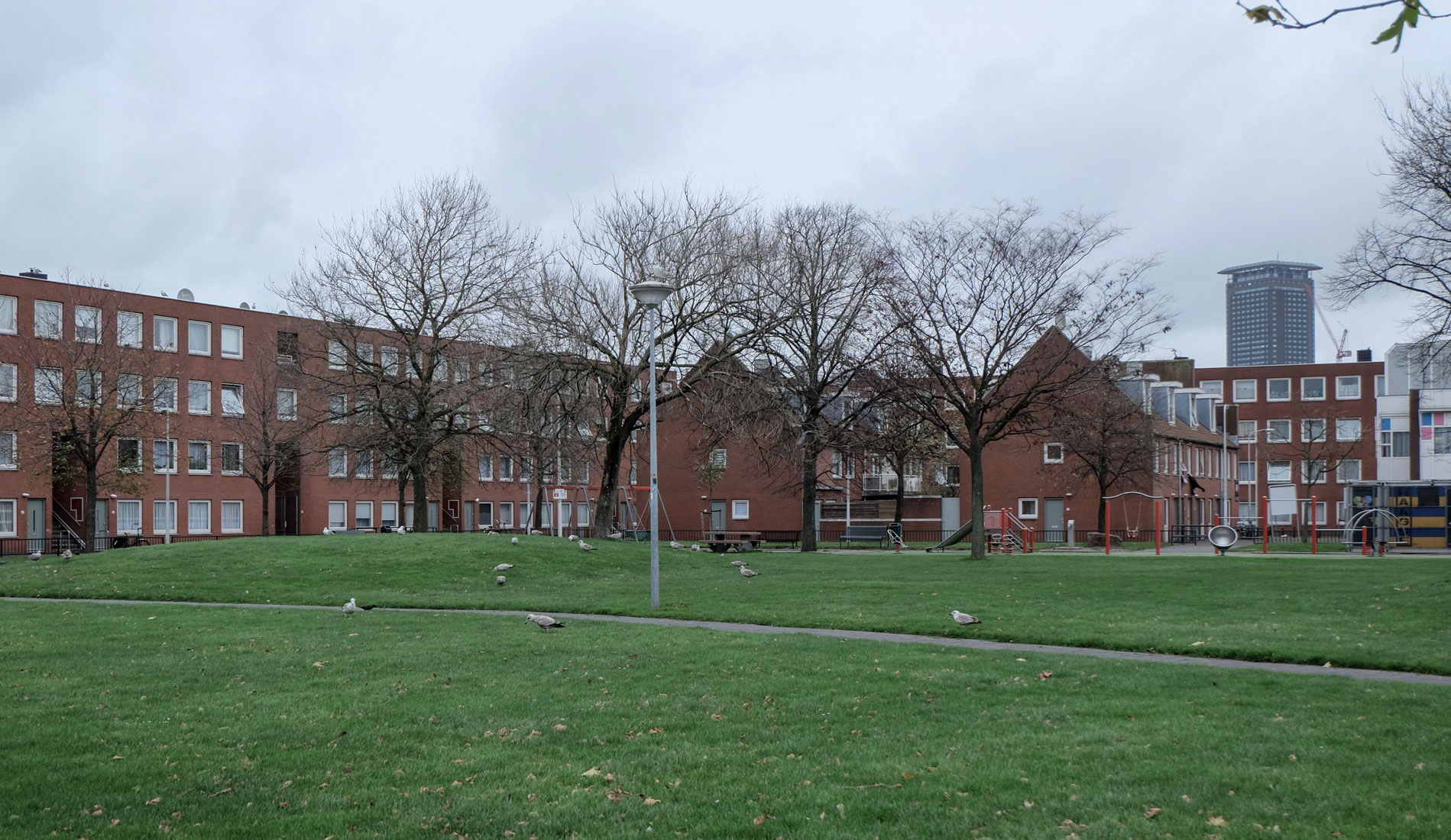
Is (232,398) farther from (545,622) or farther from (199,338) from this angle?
(545,622)

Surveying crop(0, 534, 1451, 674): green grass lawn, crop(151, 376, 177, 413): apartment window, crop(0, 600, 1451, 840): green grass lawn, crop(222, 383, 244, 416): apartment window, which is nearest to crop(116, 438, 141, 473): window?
crop(151, 376, 177, 413): apartment window

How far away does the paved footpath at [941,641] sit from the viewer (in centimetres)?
1324

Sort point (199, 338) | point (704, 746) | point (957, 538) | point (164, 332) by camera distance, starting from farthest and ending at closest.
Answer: point (199, 338)
point (164, 332)
point (957, 538)
point (704, 746)

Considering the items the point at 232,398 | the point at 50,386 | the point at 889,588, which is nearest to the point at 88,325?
the point at 50,386

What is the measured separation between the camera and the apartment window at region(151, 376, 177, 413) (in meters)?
48.1

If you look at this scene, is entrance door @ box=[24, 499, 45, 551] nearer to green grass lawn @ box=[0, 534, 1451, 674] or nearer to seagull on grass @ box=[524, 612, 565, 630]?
green grass lawn @ box=[0, 534, 1451, 674]

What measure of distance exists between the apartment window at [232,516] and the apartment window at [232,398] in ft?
17.8

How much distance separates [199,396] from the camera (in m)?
65.8

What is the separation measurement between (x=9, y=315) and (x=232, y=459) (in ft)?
43.2

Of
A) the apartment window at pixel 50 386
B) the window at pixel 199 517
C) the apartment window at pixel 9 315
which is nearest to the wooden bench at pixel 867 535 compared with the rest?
the apartment window at pixel 50 386

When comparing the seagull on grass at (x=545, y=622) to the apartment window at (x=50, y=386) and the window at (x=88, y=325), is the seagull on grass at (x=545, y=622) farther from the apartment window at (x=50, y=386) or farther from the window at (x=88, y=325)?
the window at (x=88, y=325)

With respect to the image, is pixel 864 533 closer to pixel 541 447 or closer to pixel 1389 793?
pixel 541 447

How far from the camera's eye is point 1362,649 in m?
14.6

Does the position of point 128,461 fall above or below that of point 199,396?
below
